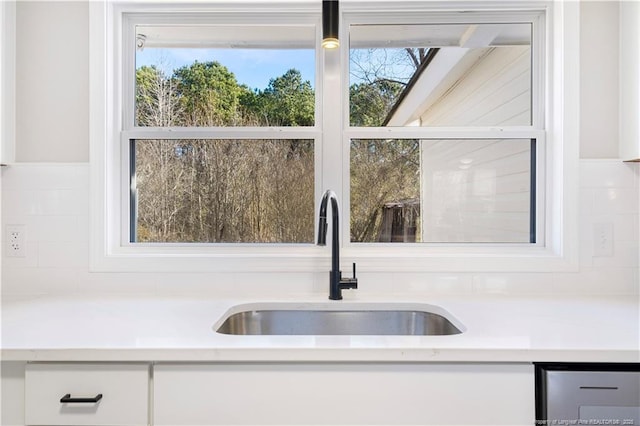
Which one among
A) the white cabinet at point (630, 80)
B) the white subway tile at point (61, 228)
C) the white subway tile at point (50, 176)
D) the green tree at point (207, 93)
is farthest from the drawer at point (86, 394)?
the white cabinet at point (630, 80)

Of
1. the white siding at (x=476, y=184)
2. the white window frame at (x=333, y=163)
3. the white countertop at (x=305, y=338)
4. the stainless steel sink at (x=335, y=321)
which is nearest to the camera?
the white countertop at (x=305, y=338)

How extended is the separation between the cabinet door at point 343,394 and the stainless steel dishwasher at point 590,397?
0.04 m

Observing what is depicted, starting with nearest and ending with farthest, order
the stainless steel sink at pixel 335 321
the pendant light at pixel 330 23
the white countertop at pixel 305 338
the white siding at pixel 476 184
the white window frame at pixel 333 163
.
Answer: the white countertop at pixel 305 338 → the pendant light at pixel 330 23 → the stainless steel sink at pixel 335 321 → the white window frame at pixel 333 163 → the white siding at pixel 476 184

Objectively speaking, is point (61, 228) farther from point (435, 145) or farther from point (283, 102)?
point (435, 145)

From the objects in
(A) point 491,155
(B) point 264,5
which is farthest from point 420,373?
(B) point 264,5

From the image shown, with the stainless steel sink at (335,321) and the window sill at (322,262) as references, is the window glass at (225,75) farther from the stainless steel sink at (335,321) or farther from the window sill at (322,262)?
the stainless steel sink at (335,321)

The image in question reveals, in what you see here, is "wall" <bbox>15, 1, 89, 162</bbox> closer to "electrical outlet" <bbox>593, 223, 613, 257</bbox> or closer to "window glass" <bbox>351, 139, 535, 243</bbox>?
"window glass" <bbox>351, 139, 535, 243</bbox>

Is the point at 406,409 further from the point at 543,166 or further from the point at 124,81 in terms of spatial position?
the point at 124,81

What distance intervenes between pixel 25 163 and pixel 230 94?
0.87 m

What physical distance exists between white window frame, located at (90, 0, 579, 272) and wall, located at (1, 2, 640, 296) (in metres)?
0.04

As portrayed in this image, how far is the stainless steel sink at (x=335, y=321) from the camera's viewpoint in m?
1.39

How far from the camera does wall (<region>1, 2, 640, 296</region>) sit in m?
1.50

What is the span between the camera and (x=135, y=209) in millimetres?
1655

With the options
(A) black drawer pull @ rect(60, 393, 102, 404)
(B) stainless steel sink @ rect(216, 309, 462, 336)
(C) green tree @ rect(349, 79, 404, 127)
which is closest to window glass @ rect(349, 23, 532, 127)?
(C) green tree @ rect(349, 79, 404, 127)
